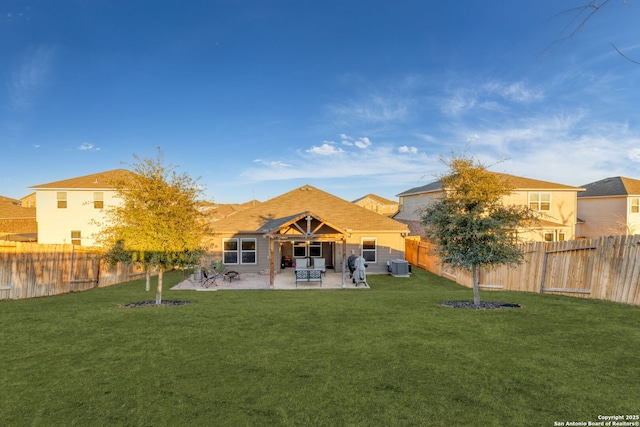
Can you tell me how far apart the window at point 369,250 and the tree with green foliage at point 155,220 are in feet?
41.3

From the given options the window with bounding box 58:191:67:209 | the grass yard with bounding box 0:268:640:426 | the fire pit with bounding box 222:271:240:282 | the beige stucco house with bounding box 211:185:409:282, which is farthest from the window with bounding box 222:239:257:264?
the window with bounding box 58:191:67:209

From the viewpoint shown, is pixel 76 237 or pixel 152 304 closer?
pixel 152 304

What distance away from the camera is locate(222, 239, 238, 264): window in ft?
68.0

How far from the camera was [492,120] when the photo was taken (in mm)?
20969

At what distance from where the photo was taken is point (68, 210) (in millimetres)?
27391

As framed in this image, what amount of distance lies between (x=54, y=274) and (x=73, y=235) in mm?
15692

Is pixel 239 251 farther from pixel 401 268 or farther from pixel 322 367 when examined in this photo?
pixel 322 367

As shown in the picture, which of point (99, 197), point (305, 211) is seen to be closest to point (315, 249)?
point (305, 211)

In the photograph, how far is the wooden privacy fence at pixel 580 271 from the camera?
9.67 m

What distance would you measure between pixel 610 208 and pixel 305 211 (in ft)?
101

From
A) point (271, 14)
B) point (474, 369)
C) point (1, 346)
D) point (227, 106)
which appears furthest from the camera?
point (227, 106)

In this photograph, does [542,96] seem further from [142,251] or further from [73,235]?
[73,235]

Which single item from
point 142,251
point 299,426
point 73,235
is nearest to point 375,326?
point 299,426

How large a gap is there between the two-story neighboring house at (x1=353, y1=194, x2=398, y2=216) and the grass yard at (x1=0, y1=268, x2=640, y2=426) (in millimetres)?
55685
